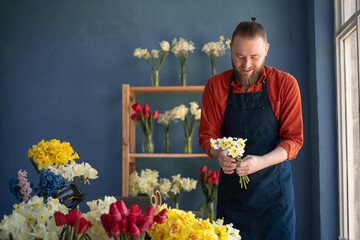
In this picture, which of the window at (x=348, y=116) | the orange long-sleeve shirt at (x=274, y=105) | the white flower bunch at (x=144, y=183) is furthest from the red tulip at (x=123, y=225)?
the white flower bunch at (x=144, y=183)

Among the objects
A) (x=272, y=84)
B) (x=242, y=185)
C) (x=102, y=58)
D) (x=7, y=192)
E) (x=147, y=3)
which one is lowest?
(x=7, y=192)

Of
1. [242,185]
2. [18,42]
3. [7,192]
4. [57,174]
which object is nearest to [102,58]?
[18,42]

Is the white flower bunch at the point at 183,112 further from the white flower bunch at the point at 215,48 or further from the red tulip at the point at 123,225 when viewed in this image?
the red tulip at the point at 123,225

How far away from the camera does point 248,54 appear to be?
2.01m

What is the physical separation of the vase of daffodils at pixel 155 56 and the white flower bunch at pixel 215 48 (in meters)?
0.38

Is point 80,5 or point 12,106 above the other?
point 80,5

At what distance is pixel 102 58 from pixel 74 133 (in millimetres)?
846

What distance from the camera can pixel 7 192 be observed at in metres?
4.14

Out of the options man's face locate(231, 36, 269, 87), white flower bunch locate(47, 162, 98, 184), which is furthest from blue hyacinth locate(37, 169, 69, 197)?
man's face locate(231, 36, 269, 87)

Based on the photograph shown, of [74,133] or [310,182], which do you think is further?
[74,133]

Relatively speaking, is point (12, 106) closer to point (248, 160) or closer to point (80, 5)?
point (80, 5)

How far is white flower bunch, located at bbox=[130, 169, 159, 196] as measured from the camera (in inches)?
138

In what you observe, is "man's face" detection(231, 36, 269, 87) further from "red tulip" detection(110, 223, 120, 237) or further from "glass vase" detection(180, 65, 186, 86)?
"glass vase" detection(180, 65, 186, 86)

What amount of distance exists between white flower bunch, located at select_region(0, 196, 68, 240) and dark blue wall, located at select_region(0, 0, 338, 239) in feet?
9.50
